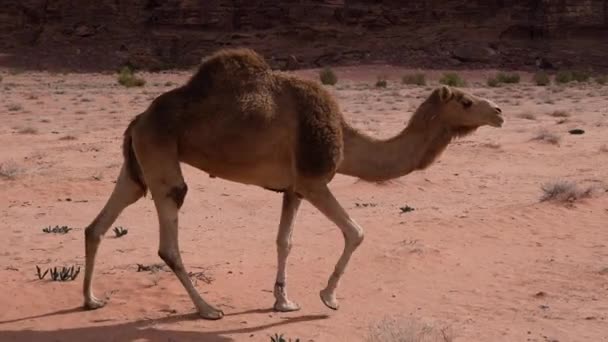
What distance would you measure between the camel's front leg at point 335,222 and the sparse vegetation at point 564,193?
19.3ft

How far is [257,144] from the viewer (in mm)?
6871

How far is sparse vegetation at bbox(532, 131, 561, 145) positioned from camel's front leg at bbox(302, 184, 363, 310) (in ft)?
42.1

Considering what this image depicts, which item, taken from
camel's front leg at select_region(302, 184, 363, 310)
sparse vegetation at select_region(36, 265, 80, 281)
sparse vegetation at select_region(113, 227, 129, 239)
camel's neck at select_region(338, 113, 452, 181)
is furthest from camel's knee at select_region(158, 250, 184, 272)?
sparse vegetation at select_region(113, 227, 129, 239)

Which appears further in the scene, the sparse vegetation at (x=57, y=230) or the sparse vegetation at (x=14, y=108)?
the sparse vegetation at (x=14, y=108)

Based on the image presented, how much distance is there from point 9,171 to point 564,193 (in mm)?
8904

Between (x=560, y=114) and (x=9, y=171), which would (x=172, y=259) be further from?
(x=560, y=114)

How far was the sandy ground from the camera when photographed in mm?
7105

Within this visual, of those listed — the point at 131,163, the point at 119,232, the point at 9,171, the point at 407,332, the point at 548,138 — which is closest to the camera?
the point at 407,332

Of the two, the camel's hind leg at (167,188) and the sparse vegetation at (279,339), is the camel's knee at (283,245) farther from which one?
the sparse vegetation at (279,339)

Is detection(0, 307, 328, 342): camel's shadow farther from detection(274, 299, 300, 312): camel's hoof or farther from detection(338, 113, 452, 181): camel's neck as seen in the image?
detection(338, 113, 452, 181): camel's neck

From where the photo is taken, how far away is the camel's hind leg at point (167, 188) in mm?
6832

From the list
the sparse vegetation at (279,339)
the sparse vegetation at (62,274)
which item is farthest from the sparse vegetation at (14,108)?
the sparse vegetation at (279,339)

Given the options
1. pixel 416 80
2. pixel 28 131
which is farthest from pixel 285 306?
pixel 416 80

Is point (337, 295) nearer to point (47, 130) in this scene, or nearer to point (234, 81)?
point (234, 81)
